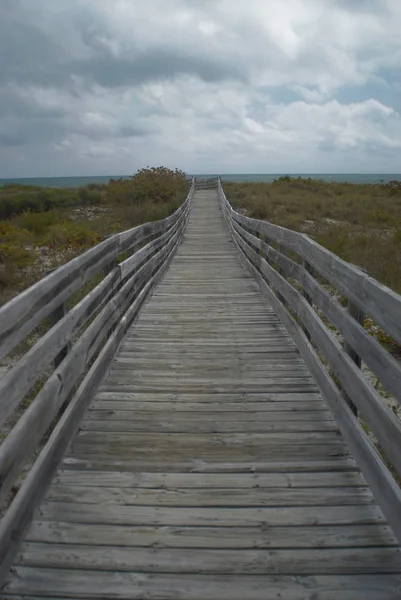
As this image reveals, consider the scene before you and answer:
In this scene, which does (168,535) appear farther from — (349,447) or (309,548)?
(349,447)

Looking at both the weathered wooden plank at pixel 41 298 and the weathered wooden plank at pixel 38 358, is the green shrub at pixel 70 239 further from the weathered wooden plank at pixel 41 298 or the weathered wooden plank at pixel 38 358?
the weathered wooden plank at pixel 38 358

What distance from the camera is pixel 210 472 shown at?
308cm

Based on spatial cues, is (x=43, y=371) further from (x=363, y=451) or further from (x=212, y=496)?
(x=363, y=451)

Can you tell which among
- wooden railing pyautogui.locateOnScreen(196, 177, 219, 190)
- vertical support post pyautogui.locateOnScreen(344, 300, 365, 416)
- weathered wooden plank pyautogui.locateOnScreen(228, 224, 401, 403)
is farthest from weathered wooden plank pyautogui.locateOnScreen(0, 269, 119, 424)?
wooden railing pyautogui.locateOnScreen(196, 177, 219, 190)

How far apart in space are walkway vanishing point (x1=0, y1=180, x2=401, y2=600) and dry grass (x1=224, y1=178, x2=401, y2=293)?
5.04 m

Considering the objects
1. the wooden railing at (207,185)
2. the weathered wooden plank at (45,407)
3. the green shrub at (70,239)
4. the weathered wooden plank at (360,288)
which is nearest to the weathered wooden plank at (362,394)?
the weathered wooden plank at (360,288)

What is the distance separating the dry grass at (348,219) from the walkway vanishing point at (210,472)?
5.04 metres

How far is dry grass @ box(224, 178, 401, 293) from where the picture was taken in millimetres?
10648

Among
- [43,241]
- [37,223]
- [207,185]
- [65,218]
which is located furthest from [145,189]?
[207,185]

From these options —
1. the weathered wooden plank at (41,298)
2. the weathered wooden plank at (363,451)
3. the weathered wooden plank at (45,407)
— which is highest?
the weathered wooden plank at (41,298)

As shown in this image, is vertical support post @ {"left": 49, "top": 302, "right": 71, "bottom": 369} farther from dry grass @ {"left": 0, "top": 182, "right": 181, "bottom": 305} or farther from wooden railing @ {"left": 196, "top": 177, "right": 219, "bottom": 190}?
wooden railing @ {"left": 196, "top": 177, "right": 219, "bottom": 190}

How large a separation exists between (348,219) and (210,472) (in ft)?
66.8

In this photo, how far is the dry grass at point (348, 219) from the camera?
419 inches

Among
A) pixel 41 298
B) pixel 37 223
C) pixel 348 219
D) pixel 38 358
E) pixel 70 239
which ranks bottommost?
pixel 348 219
